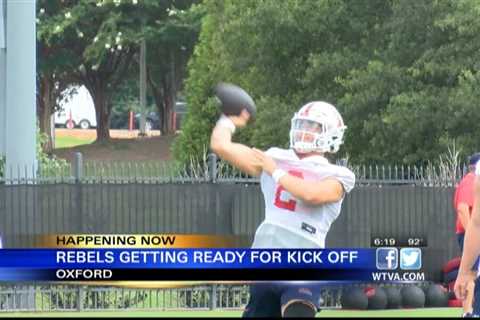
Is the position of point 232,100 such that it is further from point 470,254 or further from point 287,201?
point 470,254

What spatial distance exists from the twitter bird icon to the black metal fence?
0.36ft

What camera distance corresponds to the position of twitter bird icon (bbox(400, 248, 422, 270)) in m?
20.1

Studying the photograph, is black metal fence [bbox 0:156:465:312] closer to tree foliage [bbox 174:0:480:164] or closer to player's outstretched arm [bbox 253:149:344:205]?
tree foliage [bbox 174:0:480:164]

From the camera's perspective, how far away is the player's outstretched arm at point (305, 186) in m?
8.89

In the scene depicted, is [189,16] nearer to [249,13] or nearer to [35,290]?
[249,13]

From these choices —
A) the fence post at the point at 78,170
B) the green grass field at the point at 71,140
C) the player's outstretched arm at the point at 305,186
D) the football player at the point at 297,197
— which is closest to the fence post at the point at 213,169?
the fence post at the point at 78,170

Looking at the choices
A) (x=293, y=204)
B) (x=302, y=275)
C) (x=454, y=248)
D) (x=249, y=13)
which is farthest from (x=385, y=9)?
(x=293, y=204)

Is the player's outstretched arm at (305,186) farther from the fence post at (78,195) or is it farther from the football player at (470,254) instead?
the fence post at (78,195)

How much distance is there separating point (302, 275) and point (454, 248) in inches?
337

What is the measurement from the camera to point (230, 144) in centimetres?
882

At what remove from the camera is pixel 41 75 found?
52875 mm

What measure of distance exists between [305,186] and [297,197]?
9cm

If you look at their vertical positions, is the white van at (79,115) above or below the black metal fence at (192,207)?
above

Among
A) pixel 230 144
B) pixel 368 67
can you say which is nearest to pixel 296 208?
pixel 230 144
